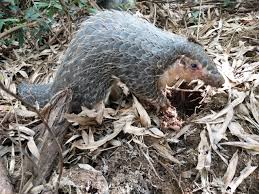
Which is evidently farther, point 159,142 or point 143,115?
point 143,115

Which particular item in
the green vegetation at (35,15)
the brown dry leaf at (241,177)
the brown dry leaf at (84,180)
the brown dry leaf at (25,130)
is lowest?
the brown dry leaf at (241,177)

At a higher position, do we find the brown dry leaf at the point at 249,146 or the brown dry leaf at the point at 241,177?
the brown dry leaf at the point at 249,146

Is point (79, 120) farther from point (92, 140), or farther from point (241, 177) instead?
point (241, 177)

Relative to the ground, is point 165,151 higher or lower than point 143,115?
lower

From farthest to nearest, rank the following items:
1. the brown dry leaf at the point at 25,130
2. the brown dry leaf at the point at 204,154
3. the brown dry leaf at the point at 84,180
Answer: the brown dry leaf at the point at 25,130 → the brown dry leaf at the point at 204,154 → the brown dry leaf at the point at 84,180

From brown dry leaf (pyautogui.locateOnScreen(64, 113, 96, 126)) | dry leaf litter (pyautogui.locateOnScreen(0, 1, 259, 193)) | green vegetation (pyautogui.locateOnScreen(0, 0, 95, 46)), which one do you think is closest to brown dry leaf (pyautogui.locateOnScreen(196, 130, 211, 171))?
dry leaf litter (pyautogui.locateOnScreen(0, 1, 259, 193))

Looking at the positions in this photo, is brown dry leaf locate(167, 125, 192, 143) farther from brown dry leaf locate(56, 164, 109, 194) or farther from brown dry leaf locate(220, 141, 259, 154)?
brown dry leaf locate(56, 164, 109, 194)

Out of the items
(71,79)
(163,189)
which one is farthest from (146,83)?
(163,189)

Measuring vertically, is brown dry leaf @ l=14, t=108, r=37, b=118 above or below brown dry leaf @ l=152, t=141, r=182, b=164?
above

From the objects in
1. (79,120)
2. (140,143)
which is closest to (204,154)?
(140,143)

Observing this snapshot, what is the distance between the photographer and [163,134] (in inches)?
133

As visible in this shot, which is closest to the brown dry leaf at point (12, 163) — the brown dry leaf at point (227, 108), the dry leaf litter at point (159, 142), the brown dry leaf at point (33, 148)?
the dry leaf litter at point (159, 142)

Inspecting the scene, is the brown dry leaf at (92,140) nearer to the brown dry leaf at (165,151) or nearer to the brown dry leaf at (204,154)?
the brown dry leaf at (165,151)

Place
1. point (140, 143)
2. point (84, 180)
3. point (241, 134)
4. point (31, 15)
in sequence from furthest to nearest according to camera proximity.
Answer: point (31, 15), point (241, 134), point (140, 143), point (84, 180)
